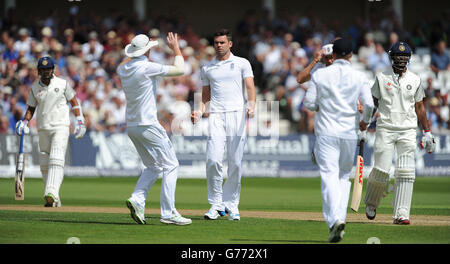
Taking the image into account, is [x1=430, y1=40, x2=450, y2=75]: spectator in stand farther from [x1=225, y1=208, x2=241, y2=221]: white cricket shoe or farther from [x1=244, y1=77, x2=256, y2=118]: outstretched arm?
[x1=225, y1=208, x2=241, y2=221]: white cricket shoe

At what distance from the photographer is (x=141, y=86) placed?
11.7 metres

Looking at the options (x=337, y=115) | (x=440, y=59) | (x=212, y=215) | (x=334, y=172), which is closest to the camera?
(x=334, y=172)

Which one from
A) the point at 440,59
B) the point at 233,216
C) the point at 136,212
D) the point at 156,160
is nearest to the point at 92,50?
the point at 440,59

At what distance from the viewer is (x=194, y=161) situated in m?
25.4

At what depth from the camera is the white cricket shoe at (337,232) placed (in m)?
9.93

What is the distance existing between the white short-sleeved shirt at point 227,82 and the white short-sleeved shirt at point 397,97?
6.53 feet

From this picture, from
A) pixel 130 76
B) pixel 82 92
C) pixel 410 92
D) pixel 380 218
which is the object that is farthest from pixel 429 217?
pixel 82 92

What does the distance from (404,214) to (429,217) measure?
A: 1.57 m

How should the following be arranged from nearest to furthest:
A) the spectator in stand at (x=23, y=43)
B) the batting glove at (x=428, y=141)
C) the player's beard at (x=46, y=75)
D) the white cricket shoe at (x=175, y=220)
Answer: the white cricket shoe at (x=175, y=220)
the batting glove at (x=428, y=141)
the player's beard at (x=46, y=75)
the spectator in stand at (x=23, y=43)

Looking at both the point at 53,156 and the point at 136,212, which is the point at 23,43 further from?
the point at 136,212

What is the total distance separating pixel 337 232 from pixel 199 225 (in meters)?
2.65

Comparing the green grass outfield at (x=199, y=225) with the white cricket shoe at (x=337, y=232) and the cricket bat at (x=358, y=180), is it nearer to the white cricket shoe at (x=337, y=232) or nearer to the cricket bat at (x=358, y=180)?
the white cricket shoe at (x=337, y=232)

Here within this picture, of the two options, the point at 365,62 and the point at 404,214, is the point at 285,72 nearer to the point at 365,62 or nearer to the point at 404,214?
the point at 365,62

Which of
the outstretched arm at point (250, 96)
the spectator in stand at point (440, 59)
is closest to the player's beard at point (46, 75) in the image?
the outstretched arm at point (250, 96)
